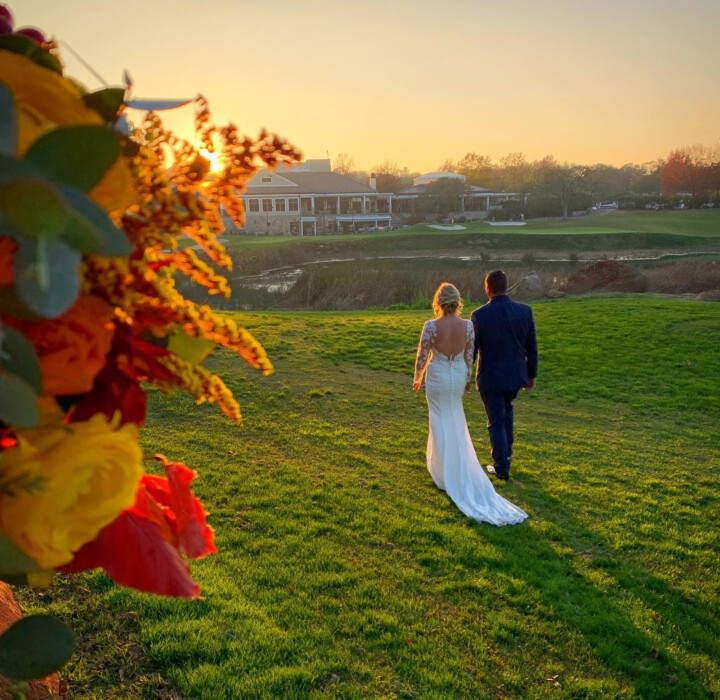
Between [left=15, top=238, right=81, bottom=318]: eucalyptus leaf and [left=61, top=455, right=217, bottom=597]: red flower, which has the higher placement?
[left=15, top=238, right=81, bottom=318]: eucalyptus leaf

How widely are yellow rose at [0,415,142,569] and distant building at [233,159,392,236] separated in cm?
6184

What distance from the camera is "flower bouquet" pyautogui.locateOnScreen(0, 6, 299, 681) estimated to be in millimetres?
548

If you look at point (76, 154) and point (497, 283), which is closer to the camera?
point (76, 154)

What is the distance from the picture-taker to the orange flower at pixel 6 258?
0.56 metres

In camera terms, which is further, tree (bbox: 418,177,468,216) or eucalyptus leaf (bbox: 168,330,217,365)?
tree (bbox: 418,177,468,216)

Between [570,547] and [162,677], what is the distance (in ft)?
12.6

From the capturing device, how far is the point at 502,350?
6637 millimetres

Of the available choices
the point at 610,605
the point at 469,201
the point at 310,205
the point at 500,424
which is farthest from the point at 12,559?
the point at 469,201

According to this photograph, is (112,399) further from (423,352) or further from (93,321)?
(423,352)

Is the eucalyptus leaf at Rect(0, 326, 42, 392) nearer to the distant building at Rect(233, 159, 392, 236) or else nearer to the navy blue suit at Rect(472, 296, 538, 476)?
the navy blue suit at Rect(472, 296, 538, 476)

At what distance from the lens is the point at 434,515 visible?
5906mm

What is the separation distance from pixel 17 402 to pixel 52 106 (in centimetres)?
31

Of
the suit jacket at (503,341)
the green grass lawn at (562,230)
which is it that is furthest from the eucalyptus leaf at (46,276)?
the green grass lawn at (562,230)

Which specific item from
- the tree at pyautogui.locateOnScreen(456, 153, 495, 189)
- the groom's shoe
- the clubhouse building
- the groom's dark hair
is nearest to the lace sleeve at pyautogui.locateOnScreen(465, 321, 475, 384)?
the groom's dark hair
